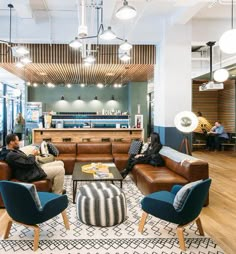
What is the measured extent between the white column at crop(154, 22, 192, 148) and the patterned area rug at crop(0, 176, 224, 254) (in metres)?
3.30

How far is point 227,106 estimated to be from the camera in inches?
484

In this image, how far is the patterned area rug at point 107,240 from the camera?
2.94 metres

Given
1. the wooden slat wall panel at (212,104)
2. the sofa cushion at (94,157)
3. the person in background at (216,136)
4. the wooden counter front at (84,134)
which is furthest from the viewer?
the wooden slat wall panel at (212,104)

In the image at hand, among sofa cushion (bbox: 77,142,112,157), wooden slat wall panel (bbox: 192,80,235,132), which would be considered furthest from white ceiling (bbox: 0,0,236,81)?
wooden slat wall panel (bbox: 192,80,235,132)

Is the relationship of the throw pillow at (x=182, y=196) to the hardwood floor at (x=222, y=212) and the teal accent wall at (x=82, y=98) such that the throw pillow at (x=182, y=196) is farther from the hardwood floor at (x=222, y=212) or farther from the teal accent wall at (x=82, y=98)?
the teal accent wall at (x=82, y=98)

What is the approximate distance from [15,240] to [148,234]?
62.0 inches

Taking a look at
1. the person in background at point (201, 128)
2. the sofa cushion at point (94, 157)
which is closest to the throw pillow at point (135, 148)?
the sofa cushion at point (94, 157)

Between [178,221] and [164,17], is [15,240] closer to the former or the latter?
[178,221]

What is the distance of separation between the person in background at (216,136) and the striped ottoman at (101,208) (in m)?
8.83

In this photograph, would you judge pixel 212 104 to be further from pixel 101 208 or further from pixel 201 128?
pixel 101 208

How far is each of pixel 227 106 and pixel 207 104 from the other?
105cm

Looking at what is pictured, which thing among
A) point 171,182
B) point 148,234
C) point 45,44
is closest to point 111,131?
point 45,44

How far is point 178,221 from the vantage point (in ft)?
9.98

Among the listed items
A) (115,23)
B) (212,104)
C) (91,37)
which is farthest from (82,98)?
(91,37)
